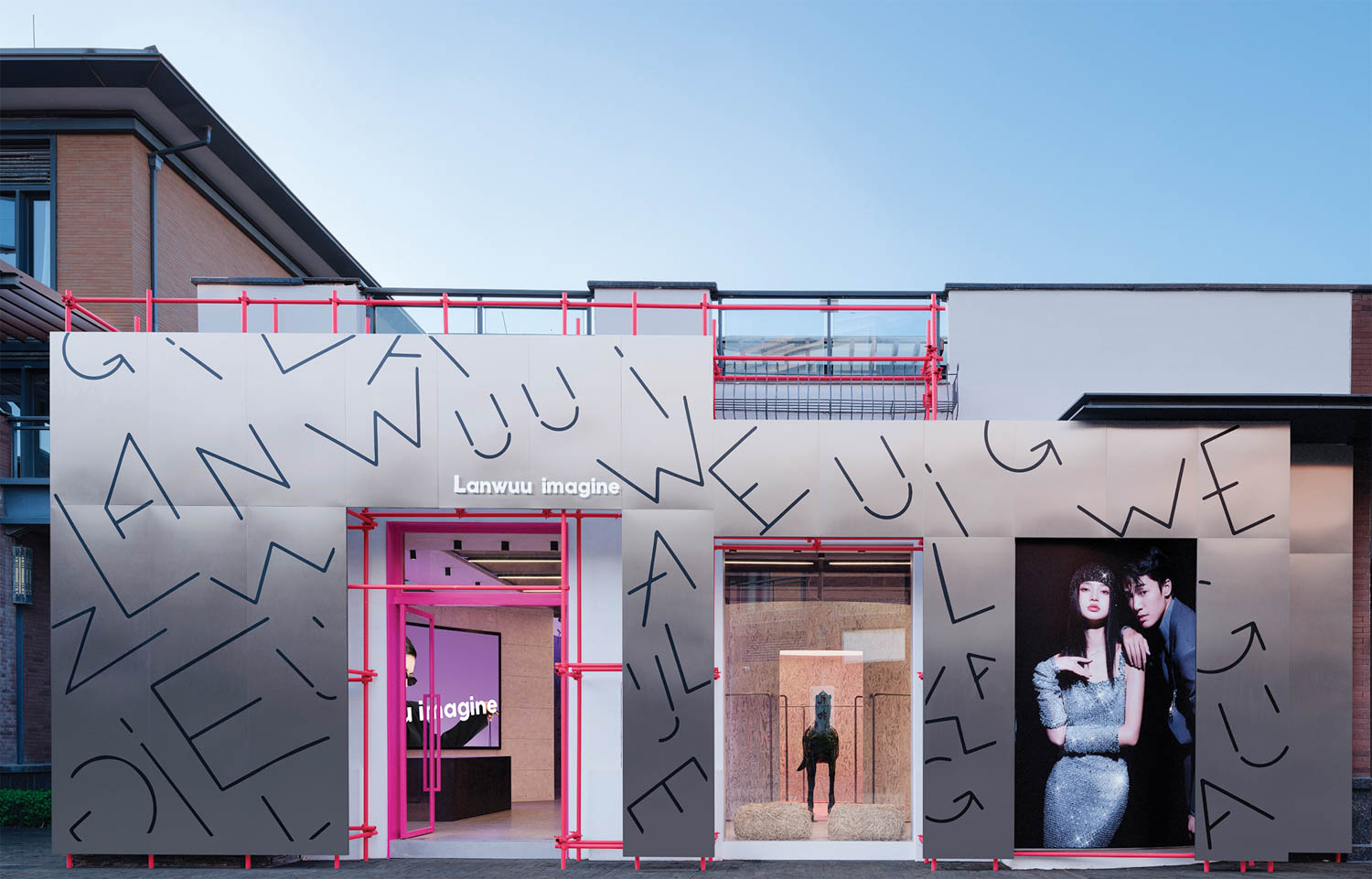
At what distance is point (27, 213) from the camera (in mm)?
14898

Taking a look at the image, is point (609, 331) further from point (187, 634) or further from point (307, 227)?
point (307, 227)

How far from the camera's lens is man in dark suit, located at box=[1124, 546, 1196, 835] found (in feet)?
31.6

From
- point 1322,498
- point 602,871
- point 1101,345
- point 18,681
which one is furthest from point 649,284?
point 18,681

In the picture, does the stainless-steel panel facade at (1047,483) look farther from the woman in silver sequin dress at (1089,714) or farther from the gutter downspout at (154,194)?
the gutter downspout at (154,194)

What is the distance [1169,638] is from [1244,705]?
2.98 feet

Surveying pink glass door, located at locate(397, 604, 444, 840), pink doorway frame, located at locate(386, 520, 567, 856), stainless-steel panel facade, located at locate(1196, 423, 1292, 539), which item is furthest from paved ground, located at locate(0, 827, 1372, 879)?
stainless-steel panel facade, located at locate(1196, 423, 1292, 539)

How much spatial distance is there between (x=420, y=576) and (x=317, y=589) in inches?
50.3

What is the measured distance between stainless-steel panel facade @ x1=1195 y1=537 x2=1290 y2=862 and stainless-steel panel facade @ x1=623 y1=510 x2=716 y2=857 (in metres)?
5.03

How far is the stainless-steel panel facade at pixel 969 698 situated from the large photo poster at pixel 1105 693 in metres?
0.49

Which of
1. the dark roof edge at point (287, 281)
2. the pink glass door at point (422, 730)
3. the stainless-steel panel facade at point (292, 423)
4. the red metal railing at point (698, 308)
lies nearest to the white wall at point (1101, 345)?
the red metal railing at point (698, 308)

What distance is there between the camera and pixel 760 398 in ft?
37.9

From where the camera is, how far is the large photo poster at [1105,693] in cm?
961

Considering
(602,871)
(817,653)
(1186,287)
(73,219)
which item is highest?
(73,219)

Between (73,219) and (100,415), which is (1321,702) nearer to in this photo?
(100,415)
